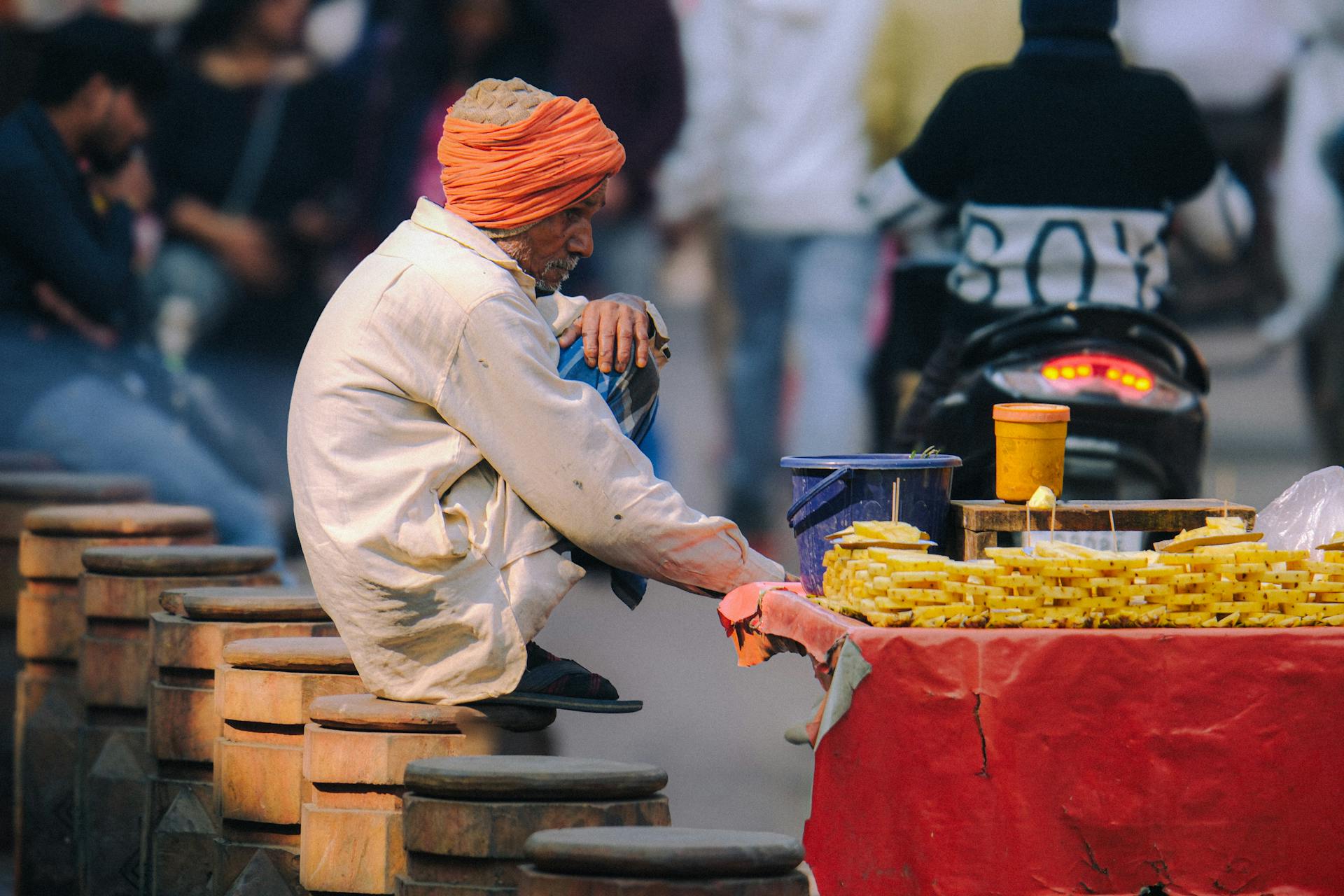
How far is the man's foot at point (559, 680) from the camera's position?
12.1ft

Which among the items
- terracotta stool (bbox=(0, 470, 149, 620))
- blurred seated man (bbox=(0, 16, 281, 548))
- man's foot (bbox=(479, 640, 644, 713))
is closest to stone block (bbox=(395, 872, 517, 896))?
man's foot (bbox=(479, 640, 644, 713))

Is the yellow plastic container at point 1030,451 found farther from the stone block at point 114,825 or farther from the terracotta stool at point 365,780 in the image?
the stone block at point 114,825

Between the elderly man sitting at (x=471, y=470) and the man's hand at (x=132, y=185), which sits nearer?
the elderly man sitting at (x=471, y=470)

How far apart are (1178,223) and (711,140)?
3.04 metres

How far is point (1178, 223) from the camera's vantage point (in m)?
6.04

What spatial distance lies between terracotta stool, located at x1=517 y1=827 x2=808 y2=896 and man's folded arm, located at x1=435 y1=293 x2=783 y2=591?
3.06 feet

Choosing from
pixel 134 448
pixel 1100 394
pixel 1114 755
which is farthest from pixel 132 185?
pixel 1114 755

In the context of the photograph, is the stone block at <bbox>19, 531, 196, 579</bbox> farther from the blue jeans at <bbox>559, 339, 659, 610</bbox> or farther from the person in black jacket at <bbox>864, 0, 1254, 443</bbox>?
the person in black jacket at <bbox>864, 0, 1254, 443</bbox>

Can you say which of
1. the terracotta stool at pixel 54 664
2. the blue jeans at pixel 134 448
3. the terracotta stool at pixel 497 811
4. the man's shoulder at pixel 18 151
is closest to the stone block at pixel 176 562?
the terracotta stool at pixel 54 664

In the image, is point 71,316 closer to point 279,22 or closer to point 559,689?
point 279,22

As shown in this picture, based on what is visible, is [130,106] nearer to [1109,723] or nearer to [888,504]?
[888,504]

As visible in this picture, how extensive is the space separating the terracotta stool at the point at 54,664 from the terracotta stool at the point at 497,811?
5.87 ft

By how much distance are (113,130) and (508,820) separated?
5226 millimetres

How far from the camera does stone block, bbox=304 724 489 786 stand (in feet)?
11.3
